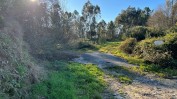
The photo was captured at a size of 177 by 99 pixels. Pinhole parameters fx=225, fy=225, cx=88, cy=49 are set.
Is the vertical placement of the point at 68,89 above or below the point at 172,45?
below

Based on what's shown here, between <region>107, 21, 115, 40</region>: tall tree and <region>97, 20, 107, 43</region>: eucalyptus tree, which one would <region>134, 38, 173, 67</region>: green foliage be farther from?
<region>107, 21, 115, 40</region>: tall tree

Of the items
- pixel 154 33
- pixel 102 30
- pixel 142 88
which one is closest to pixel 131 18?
pixel 102 30

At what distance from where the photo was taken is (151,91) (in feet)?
30.6

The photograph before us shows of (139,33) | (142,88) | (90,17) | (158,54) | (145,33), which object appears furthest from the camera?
(90,17)

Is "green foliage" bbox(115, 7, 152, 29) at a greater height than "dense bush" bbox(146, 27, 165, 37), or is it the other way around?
"green foliage" bbox(115, 7, 152, 29)

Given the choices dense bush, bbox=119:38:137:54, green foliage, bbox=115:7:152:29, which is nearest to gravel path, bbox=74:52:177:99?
dense bush, bbox=119:38:137:54

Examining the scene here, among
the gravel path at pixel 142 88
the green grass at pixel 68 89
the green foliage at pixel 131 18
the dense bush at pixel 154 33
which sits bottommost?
the gravel path at pixel 142 88

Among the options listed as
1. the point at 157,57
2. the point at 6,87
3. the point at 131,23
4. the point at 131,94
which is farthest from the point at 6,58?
the point at 131,23

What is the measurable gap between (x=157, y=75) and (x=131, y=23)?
39.2 meters

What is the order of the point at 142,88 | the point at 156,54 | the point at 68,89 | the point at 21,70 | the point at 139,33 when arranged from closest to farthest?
1. the point at 21,70
2. the point at 68,89
3. the point at 142,88
4. the point at 156,54
5. the point at 139,33

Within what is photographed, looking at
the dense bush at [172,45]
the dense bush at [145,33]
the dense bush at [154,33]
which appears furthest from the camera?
the dense bush at [145,33]

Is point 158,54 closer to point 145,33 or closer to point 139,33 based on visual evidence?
point 145,33

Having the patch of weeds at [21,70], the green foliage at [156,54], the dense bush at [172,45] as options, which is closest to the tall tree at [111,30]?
the green foliage at [156,54]

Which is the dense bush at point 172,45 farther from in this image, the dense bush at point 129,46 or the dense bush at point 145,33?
the dense bush at point 145,33
